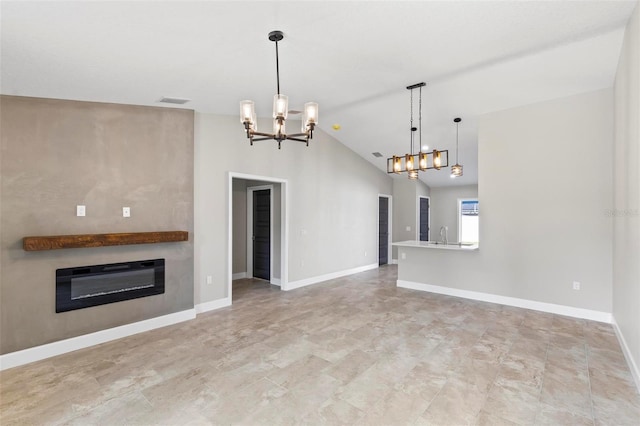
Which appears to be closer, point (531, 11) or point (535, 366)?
point (531, 11)

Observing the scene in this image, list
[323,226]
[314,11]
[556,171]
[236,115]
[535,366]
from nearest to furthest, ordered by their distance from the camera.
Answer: [314,11]
[535,366]
[556,171]
[236,115]
[323,226]

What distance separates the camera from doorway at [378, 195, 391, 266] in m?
8.77

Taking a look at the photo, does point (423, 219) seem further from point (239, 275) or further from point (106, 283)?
point (106, 283)

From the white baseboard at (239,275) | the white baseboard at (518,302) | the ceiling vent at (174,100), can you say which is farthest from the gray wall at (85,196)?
the white baseboard at (518,302)

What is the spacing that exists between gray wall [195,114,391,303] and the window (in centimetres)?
255

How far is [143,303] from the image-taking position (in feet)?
13.0

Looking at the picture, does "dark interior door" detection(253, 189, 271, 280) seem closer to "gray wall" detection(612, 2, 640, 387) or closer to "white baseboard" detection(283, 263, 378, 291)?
"white baseboard" detection(283, 263, 378, 291)

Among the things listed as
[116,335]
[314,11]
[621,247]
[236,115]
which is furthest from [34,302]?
[621,247]

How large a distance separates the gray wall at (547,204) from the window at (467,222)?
432 cm

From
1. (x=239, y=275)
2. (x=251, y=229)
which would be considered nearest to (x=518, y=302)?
(x=251, y=229)

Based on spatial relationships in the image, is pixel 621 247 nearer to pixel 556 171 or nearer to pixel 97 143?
pixel 556 171

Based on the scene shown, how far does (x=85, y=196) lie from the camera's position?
138 inches

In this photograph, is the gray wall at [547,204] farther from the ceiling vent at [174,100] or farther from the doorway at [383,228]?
the ceiling vent at [174,100]

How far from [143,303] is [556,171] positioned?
5972 mm
